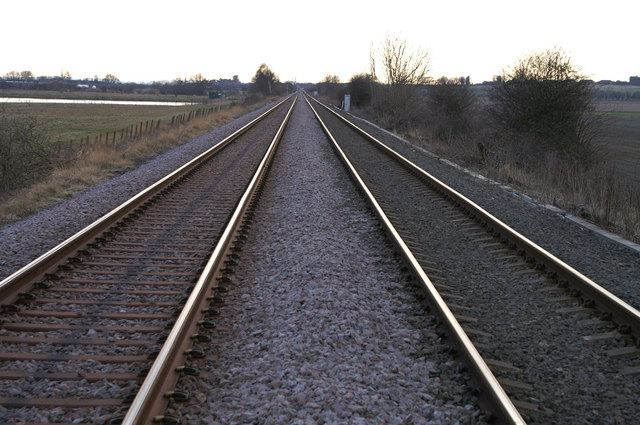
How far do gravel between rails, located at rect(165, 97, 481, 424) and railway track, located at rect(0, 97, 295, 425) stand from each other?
0.81 ft

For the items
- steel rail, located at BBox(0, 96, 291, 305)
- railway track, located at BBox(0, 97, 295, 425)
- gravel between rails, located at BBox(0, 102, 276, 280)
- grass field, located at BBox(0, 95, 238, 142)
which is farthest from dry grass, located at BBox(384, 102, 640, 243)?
grass field, located at BBox(0, 95, 238, 142)

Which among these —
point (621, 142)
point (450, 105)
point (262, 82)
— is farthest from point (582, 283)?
point (262, 82)

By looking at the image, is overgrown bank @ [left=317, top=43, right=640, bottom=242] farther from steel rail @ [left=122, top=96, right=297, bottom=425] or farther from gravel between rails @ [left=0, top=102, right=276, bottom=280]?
gravel between rails @ [left=0, top=102, right=276, bottom=280]

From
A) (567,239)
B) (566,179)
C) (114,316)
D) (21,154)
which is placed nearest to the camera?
(114,316)

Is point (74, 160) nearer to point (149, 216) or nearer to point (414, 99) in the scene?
point (149, 216)

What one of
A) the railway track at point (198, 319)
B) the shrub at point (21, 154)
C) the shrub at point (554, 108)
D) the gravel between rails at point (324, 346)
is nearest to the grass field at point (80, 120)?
the shrub at point (21, 154)

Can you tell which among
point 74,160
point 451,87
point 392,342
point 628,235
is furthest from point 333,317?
point 451,87

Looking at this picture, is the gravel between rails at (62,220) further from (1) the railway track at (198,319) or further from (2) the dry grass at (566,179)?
(2) the dry grass at (566,179)

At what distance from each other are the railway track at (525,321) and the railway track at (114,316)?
2050 mm

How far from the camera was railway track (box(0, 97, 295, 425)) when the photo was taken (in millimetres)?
3238

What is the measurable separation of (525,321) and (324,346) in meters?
1.94

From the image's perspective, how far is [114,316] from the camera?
14.6ft

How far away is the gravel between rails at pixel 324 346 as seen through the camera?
3.28m

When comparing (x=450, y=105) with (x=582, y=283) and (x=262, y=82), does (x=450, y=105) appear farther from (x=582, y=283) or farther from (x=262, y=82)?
(x=262, y=82)
